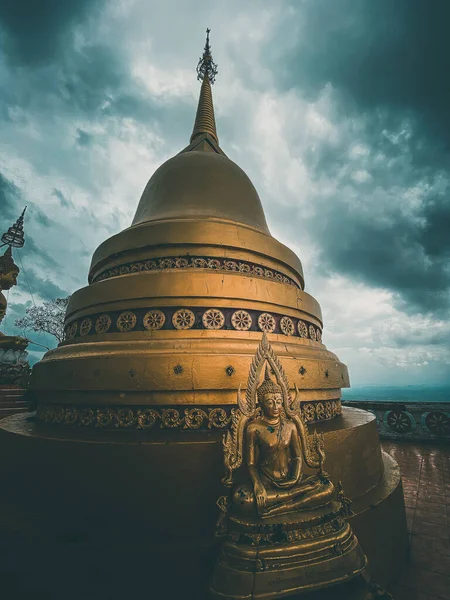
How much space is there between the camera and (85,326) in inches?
173

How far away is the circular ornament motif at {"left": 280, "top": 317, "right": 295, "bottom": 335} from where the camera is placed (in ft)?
14.1

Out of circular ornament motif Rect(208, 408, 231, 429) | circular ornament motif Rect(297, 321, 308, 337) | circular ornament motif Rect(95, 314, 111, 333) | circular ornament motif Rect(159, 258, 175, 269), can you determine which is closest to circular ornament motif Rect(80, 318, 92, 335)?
circular ornament motif Rect(95, 314, 111, 333)

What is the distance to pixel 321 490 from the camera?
2410mm

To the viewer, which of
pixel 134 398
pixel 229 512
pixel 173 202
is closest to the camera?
pixel 229 512

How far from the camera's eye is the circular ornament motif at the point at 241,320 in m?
3.97

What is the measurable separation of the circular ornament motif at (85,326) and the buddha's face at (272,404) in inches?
113

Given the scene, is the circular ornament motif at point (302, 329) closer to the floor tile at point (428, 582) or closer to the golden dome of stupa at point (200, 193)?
the golden dome of stupa at point (200, 193)

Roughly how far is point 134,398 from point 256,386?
1437 mm

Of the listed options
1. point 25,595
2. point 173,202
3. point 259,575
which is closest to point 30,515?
point 25,595

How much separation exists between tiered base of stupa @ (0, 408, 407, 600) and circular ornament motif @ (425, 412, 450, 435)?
614cm

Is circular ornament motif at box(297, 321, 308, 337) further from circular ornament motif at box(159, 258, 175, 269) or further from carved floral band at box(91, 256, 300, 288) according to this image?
circular ornament motif at box(159, 258, 175, 269)

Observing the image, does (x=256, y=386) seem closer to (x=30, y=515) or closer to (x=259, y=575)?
(x=259, y=575)

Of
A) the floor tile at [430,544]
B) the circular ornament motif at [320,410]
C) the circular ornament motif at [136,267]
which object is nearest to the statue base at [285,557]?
the circular ornament motif at [320,410]

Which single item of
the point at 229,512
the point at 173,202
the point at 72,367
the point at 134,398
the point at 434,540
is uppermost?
the point at 173,202
